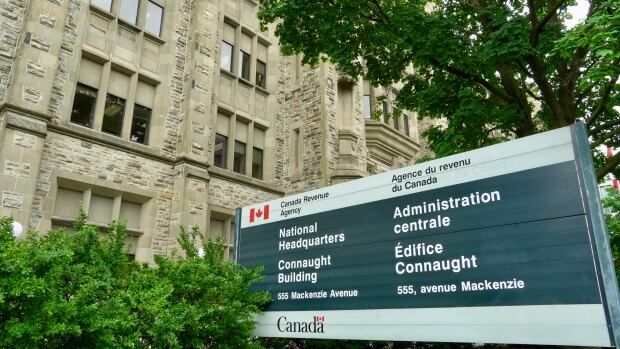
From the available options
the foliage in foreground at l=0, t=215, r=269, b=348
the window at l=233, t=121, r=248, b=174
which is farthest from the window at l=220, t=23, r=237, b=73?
the foliage in foreground at l=0, t=215, r=269, b=348

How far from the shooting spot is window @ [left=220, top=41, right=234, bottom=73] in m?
15.4

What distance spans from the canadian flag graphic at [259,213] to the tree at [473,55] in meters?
3.70

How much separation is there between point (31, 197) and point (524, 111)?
10.2m

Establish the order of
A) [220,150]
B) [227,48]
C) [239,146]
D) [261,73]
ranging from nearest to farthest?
[220,150]
[239,146]
[227,48]
[261,73]

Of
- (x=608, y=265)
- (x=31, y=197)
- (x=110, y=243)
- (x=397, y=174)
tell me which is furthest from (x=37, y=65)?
(x=608, y=265)

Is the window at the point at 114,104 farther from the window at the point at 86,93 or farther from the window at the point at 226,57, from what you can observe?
the window at the point at 226,57

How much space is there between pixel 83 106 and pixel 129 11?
358 centimetres

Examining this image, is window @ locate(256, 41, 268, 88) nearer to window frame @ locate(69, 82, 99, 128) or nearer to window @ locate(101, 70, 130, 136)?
window @ locate(101, 70, 130, 136)

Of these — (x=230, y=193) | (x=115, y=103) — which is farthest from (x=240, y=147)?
(x=115, y=103)

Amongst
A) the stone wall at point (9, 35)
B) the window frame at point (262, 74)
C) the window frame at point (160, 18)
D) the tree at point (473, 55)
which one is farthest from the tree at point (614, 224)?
the stone wall at point (9, 35)

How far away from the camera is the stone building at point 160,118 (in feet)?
32.8

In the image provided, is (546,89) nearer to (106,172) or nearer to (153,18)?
(106,172)

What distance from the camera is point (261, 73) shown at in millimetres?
16906

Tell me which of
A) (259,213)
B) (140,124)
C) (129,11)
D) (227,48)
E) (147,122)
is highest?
(227,48)
